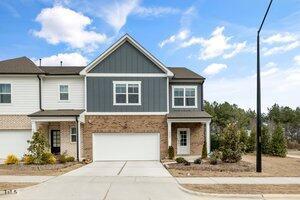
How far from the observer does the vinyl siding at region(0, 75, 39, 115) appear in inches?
1148

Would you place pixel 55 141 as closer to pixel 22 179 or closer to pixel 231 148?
pixel 22 179

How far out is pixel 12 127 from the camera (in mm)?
29281

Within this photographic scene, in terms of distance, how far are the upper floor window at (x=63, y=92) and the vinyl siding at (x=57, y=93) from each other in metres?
0.22

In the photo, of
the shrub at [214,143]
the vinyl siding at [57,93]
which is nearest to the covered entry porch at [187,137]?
Result: the shrub at [214,143]

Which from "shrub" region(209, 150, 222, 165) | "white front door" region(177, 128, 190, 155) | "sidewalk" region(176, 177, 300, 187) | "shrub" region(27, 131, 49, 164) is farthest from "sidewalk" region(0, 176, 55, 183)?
"white front door" region(177, 128, 190, 155)

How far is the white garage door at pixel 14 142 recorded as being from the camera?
1154 inches

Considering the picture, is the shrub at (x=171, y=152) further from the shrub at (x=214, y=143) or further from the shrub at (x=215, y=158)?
the shrub at (x=214, y=143)

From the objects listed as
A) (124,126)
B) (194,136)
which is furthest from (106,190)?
(194,136)

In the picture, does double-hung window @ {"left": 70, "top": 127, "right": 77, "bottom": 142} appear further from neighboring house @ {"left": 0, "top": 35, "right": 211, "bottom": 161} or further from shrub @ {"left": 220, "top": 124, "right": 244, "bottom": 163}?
shrub @ {"left": 220, "top": 124, "right": 244, "bottom": 163}

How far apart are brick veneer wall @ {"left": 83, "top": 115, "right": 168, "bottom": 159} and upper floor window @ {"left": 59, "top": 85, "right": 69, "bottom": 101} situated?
2.41 meters

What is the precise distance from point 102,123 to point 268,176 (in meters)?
14.3

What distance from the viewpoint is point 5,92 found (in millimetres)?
29203

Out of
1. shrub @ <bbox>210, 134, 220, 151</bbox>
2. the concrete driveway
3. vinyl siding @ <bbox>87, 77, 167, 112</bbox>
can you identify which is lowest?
shrub @ <bbox>210, 134, 220, 151</bbox>

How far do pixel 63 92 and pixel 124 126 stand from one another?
17.4 ft
